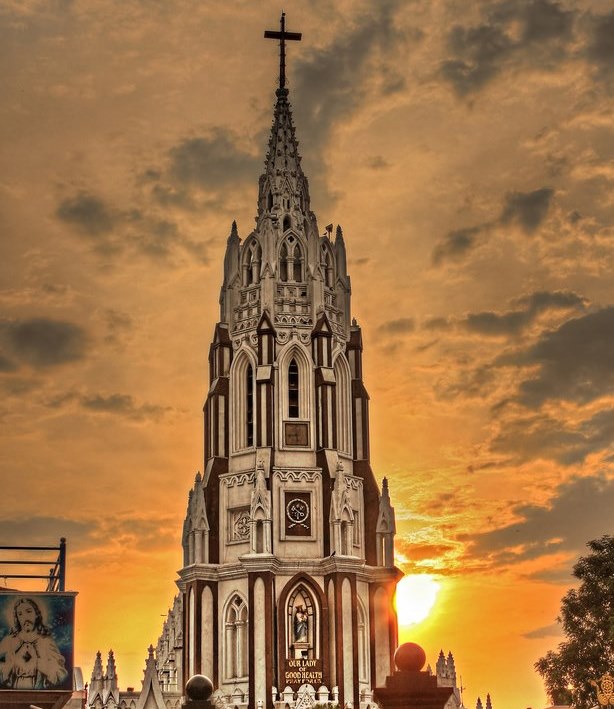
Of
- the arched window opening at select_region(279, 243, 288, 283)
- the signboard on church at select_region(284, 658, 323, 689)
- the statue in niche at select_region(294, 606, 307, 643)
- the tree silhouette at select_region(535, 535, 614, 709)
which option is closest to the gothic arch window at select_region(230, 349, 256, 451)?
the arched window opening at select_region(279, 243, 288, 283)

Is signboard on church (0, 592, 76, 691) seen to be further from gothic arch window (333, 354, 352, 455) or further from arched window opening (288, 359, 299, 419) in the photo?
gothic arch window (333, 354, 352, 455)

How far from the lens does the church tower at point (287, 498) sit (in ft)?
Answer: 245

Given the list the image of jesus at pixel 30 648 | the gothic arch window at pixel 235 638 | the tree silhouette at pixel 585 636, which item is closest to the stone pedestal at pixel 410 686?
the image of jesus at pixel 30 648

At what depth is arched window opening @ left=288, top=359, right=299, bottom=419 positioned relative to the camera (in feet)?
263

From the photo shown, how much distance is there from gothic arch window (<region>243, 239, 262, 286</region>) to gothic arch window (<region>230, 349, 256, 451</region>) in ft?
17.6

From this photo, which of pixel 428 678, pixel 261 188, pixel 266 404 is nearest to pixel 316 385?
pixel 266 404

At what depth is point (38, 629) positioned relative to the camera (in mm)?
53281

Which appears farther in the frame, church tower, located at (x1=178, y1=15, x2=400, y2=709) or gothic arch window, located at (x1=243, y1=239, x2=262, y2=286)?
gothic arch window, located at (x1=243, y1=239, x2=262, y2=286)

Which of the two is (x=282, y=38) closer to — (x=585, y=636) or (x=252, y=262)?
(x=252, y=262)

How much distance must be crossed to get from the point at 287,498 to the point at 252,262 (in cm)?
1633

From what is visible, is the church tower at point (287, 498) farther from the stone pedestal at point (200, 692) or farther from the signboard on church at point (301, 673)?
the stone pedestal at point (200, 692)

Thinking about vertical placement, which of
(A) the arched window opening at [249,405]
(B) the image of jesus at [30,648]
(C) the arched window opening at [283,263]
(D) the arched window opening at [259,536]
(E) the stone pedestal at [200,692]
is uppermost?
(C) the arched window opening at [283,263]

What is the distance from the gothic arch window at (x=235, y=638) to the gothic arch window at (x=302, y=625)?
270 cm

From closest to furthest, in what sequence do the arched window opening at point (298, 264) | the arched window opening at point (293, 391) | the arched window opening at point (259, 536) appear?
the arched window opening at point (259, 536) < the arched window opening at point (293, 391) < the arched window opening at point (298, 264)
